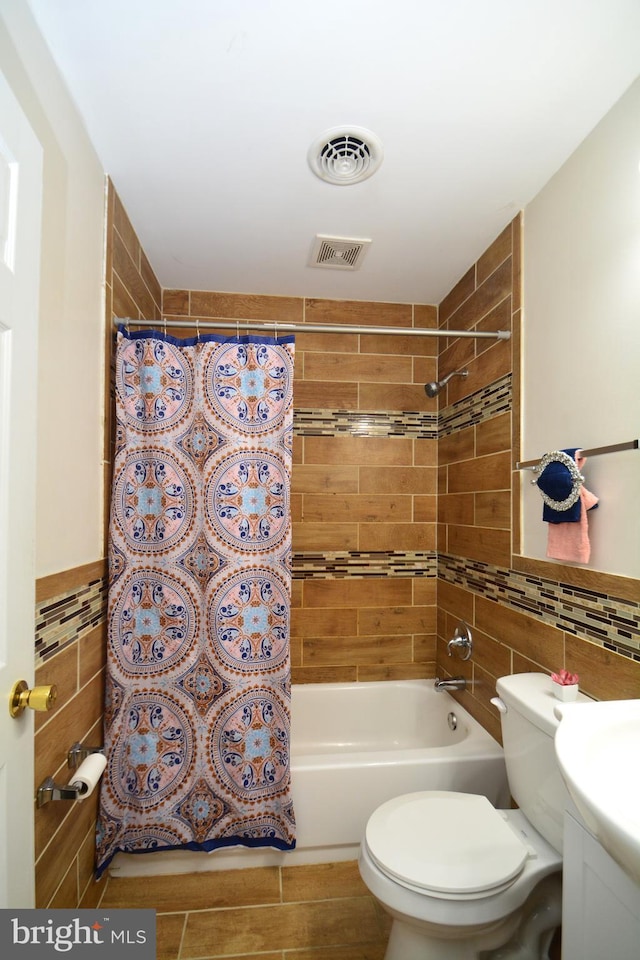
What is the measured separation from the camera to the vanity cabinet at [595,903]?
33.3 inches

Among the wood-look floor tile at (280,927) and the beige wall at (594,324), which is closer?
the beige wall at (594,324)

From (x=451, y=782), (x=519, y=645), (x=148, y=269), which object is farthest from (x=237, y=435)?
(x=451, y=782)

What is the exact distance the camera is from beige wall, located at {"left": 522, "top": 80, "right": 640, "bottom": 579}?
1.25 metres

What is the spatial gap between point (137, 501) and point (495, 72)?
1672 mm

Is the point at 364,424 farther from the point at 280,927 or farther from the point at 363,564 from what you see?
the point at 280,927

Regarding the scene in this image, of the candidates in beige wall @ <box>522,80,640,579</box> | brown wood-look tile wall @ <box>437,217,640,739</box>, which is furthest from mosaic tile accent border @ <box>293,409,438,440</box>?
beige wall @ <box>522,80,640,579</box>

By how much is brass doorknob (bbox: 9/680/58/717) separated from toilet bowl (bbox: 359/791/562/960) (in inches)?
38.3

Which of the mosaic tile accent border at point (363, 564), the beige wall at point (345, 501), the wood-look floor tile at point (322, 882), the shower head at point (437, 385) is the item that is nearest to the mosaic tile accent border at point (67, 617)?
the beige wall at point (345, 501)

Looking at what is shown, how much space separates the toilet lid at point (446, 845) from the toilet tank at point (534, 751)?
9cm

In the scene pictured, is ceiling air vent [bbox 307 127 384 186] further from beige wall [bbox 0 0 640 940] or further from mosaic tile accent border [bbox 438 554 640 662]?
mosaic tile accent border [bbox 438 554 640 662]

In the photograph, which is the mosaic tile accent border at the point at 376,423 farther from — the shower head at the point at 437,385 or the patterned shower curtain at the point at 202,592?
the patterned shower curtain at the point at 202,592

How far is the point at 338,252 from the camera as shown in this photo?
2.06 metres

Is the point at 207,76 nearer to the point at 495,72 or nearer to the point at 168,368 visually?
the point at 495,72

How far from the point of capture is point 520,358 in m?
1.76
